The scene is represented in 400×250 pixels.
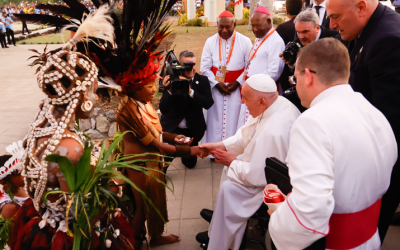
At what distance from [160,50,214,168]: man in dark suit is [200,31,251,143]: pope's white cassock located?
45cm

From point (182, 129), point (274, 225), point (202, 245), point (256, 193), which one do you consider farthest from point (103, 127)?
point (274, 225)

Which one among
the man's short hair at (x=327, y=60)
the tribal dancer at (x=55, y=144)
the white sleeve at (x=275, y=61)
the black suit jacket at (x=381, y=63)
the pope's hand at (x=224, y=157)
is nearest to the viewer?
the man's short hair at (x=327, y=60)

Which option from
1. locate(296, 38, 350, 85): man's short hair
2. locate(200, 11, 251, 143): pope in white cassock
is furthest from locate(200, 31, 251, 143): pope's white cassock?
locate(296, 38, 350, 85): man's short hair

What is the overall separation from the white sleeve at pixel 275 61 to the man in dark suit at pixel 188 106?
0.97m

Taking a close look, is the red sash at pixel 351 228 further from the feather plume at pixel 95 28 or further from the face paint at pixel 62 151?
the feather plume at pixel 95 28

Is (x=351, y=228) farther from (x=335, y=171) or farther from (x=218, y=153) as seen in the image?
(x=218, y=153)

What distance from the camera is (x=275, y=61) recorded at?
4.96 m

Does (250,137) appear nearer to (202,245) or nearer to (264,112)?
(264,112)

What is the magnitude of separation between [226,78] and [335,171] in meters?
3.89

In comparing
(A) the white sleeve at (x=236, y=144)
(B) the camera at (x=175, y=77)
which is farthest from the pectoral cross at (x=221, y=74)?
(A) the white sleeve at (x=236, y=144)

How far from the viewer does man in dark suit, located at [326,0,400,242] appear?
2.43 m

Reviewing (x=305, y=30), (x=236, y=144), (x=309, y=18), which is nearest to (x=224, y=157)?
(x=236, y=144)

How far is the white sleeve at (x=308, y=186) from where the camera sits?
4.88 ft

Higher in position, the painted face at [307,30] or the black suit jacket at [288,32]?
the painted face at [307,30]
